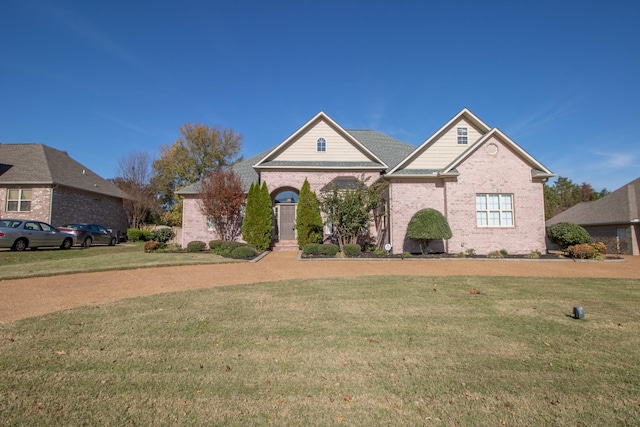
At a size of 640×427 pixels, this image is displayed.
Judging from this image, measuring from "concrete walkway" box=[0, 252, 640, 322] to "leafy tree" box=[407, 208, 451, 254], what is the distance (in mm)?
1474

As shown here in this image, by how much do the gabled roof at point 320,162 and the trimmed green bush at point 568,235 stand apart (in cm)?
917

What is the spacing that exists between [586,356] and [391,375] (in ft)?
8.61

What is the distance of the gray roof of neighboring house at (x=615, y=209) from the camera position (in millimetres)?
19594

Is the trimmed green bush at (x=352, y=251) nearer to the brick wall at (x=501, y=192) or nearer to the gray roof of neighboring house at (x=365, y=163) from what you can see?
the brick wall at (x=501, y=192)

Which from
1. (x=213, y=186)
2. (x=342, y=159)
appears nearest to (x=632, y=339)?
(x=342, y=159)

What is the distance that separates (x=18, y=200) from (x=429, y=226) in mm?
26413

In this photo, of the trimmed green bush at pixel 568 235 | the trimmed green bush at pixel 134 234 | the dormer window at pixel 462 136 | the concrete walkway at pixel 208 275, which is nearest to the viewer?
the concrete walkway at pixel 208 275

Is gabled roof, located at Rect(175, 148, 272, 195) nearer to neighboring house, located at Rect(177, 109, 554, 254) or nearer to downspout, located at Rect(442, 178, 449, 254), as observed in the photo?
neighboring house, located at Rect(177, 109, 554, 254)

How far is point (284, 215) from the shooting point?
20766mm

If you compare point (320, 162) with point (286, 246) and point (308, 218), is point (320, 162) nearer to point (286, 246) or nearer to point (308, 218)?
point (308, 218)

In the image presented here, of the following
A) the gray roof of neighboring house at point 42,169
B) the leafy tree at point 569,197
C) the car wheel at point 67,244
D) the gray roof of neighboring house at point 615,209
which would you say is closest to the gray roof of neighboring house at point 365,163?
the car wheel at point 67,244

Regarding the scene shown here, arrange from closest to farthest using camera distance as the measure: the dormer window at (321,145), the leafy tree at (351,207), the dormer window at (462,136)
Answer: the leafy tree at (351,207) → the dormer window at (462,136) → the dormer window at (321,145)

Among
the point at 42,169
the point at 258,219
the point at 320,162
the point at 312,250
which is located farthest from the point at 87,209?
the point at 312,250

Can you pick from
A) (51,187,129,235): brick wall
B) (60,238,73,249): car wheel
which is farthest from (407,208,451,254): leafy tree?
(51,187,129,235): brick wall
